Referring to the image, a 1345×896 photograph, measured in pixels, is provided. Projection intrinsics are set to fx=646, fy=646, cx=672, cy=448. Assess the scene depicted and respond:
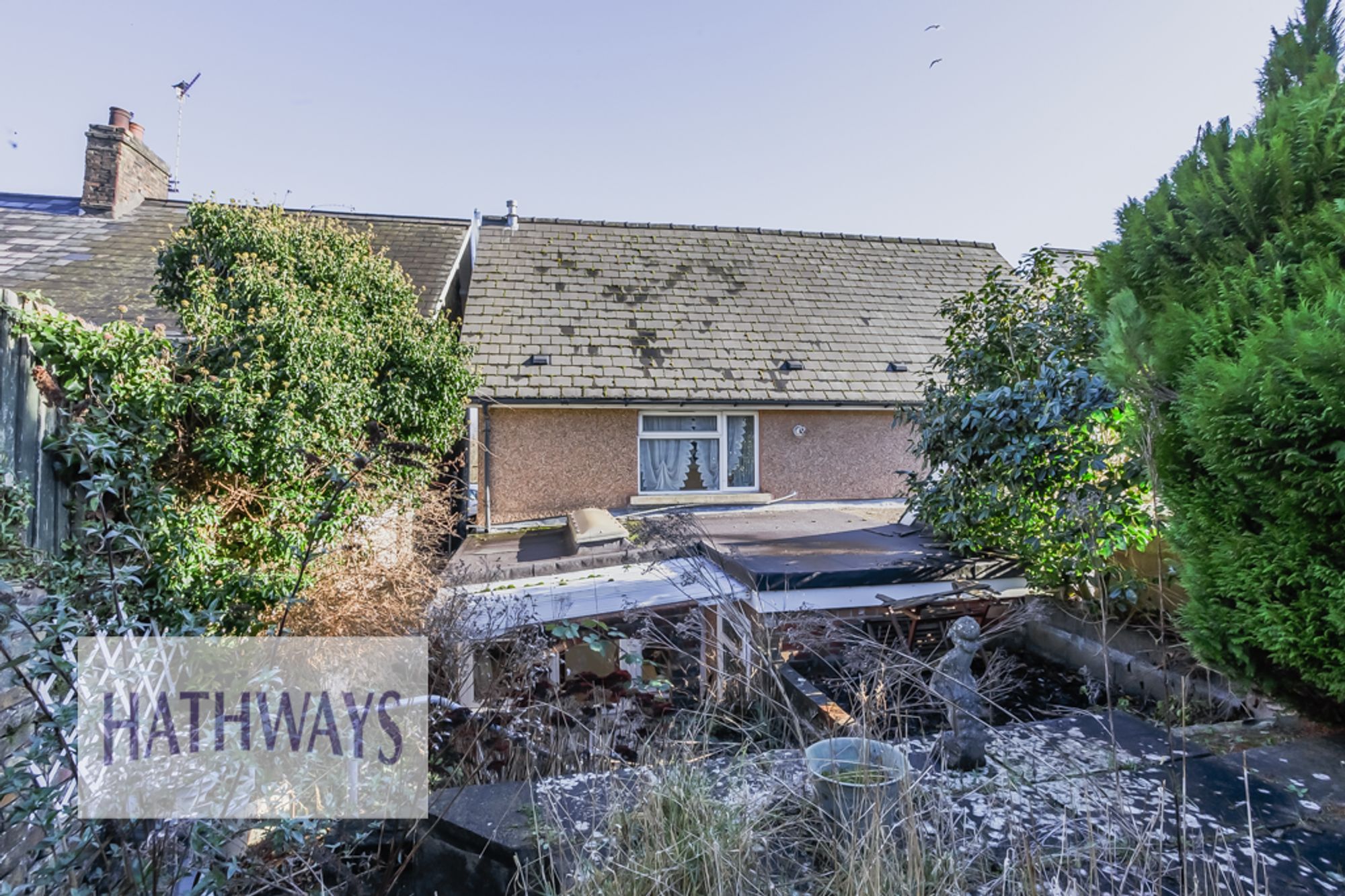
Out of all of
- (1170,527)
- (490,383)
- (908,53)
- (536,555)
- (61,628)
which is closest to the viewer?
(61,628)

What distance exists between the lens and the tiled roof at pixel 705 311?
12.2 meters

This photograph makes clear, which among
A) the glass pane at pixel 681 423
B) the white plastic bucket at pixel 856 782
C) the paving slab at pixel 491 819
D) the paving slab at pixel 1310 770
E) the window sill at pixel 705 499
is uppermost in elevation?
the glass pane at pixel 681 423

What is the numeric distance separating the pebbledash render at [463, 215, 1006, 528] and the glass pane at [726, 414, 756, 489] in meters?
0.03

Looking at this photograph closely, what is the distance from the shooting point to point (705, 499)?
12414 mm

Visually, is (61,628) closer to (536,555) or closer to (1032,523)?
(536,555)

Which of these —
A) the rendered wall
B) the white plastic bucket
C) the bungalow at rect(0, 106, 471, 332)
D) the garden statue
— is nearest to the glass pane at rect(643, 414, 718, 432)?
the rendered wall

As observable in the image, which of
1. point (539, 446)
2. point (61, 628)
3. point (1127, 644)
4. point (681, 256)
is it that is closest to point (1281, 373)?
point (1127, 644)

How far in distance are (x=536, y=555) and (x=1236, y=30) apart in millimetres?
8895

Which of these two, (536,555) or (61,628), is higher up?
(61,628)

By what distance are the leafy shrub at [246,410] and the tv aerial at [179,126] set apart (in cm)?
1381

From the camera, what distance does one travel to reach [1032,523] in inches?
280

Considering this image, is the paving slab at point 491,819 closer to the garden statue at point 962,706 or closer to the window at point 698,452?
the garden statue at point 962,706

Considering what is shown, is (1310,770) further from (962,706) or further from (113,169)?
(113,169)

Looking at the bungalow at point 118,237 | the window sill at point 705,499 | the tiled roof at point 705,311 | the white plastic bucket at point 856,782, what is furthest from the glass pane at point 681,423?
the white plastic bucket at point 856,782
